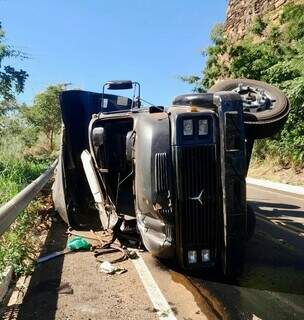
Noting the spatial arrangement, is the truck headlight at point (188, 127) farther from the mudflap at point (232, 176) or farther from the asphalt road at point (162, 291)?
the asphalt road at point (162, 291)

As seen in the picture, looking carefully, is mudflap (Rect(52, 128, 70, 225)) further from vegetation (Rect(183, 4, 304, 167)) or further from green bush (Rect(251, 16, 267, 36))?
green bush (Rect(251, 16, 267, 36))

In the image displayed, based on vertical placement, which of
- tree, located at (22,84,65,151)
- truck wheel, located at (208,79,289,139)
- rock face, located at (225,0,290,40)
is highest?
rock face, located at (225,0,290,40)

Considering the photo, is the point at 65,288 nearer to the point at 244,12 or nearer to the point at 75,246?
the point at 75,246

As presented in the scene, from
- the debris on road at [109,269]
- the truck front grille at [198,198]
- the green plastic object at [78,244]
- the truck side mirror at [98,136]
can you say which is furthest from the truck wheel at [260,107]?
the green plastic object at [78,244]

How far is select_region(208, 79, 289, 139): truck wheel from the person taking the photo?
6906 mm

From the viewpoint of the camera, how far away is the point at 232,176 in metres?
5.51

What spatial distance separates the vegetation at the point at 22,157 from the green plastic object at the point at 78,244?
521 millimetres

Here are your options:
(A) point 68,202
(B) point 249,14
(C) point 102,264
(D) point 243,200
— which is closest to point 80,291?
(C) point 102,264

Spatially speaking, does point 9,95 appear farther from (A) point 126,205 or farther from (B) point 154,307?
(B) point 154,307

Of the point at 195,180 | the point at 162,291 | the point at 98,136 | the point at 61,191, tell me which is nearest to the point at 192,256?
the point at 162,291

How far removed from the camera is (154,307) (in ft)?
16.0

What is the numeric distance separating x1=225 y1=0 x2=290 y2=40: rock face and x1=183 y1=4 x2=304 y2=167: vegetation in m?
1.88

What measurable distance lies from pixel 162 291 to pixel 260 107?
3.33 meters

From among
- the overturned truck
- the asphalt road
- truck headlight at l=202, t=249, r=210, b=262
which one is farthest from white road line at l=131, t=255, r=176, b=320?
truck headlight at l=202, t=249, r=210, b=262
